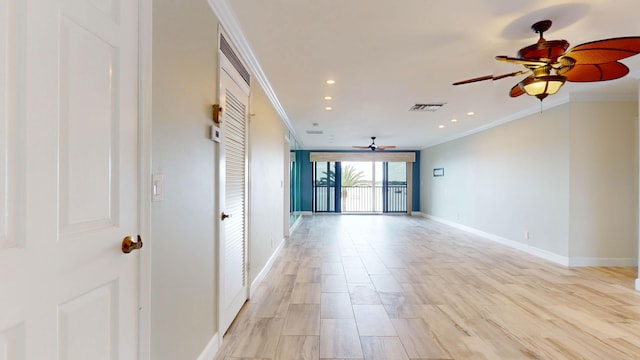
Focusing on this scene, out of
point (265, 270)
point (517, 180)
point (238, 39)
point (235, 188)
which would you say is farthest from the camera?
point (517, 180)

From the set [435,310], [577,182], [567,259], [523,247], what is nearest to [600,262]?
[567,259]

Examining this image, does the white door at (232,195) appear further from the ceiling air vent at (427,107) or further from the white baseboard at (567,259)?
the white baseboard at (567,259)

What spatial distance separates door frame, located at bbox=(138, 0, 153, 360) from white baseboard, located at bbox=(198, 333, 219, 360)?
0.72m

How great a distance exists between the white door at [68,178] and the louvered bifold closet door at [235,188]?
1.29 metres

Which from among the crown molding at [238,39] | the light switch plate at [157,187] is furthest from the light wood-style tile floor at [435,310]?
the crown molding at [238,39]

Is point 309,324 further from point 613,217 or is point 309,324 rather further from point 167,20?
point 613,217

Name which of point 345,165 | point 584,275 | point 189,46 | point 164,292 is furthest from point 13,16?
point 345,165

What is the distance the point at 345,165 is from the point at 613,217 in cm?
745

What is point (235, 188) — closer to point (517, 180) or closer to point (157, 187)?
point (157, 187)

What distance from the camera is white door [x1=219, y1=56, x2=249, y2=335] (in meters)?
2.27

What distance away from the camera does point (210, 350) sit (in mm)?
2004

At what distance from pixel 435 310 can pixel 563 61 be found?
7.33ft

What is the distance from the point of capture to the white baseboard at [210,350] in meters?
1.90

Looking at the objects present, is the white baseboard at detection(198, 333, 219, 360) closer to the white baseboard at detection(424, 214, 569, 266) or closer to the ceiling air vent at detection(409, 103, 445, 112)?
the ceiling air vent at detection(409, 103, 445, 112)
